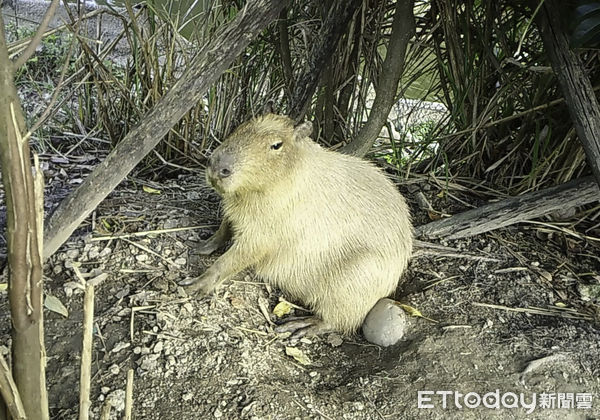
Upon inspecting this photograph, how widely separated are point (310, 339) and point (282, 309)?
184 millimetres

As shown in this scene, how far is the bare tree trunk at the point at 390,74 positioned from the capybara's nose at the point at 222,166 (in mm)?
988

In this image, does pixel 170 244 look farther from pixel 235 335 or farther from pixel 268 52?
pixel 268 52

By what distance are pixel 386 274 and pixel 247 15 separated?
3.83 ft

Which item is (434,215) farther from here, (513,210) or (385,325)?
(385,325)

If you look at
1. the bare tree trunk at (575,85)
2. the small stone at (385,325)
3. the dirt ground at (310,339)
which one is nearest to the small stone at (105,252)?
the dirt ground at (310,339)

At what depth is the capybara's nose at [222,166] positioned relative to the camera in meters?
2.29

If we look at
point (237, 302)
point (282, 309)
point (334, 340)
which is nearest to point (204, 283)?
point (237, 302)

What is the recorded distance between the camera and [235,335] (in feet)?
7.75

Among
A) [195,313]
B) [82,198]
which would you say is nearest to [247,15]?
[82,198]

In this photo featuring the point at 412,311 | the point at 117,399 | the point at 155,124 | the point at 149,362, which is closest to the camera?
the point at 117,399

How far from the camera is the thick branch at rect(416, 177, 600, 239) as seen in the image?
272cm

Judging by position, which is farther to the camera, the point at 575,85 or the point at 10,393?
the point at 575,85

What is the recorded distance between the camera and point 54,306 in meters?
2.24

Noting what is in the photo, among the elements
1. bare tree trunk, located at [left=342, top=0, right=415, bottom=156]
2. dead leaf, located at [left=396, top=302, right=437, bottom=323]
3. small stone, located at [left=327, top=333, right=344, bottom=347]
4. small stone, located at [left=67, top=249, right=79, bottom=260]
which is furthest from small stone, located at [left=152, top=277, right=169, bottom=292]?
bare tree trunk, located at [left=342, top=0, right=415, bottom=156]
